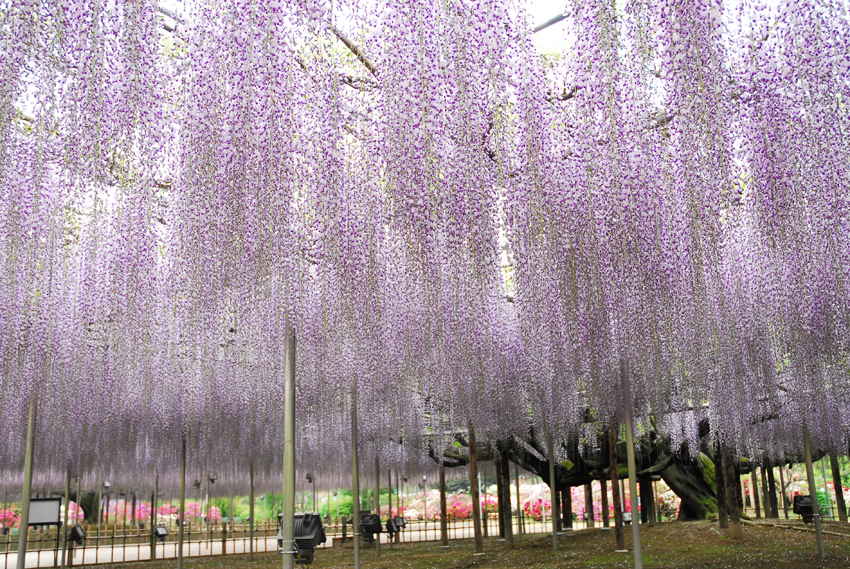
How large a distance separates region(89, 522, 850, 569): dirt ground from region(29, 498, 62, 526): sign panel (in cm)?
429

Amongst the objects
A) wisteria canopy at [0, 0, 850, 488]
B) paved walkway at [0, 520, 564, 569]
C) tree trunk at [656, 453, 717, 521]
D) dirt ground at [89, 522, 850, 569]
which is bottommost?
paved walkway at [0, 520, 564, 569]

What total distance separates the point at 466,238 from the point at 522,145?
1.04m

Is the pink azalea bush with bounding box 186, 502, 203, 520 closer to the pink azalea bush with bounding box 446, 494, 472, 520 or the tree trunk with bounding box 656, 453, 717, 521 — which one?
the pink azalea bush with bounding box 446, 494, 472, 520

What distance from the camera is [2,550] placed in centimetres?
2694

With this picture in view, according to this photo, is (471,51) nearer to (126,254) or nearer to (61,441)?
(126,254)

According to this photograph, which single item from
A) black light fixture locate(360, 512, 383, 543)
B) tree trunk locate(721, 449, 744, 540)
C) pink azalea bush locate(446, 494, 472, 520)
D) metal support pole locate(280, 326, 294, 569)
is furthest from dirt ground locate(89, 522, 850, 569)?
pink azalea bush locate(446, 494, 472, 520)

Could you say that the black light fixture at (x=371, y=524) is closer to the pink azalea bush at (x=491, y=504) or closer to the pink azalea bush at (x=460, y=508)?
the pink azalea bush at (x=460, y=508)

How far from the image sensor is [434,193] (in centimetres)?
593

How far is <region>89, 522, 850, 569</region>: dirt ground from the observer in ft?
33.7

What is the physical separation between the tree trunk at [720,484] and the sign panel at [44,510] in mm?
12036

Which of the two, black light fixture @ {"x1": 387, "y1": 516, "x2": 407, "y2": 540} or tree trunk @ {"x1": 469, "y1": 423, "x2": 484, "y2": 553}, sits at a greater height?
tree trunk @ {"x1": 469, "y1": 423, "x2": 484, "y2": 553}

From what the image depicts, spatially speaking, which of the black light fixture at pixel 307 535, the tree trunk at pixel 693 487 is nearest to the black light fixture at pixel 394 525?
the tree trunk at pixel 693 487

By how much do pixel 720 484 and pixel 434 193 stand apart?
34.8 ft

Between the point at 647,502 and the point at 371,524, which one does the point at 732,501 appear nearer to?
the point at 647,502
